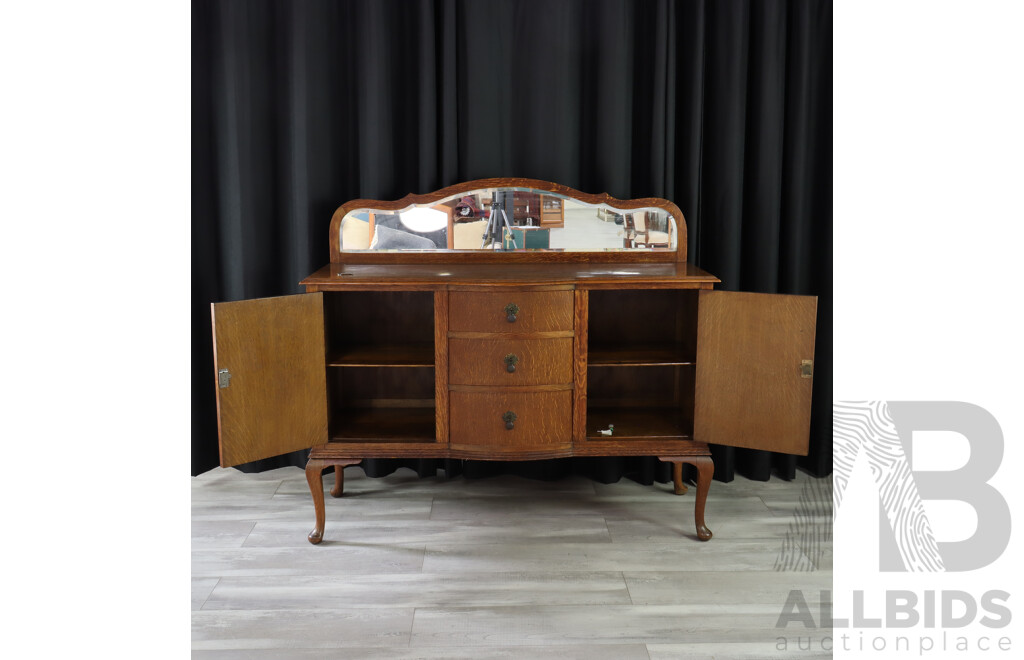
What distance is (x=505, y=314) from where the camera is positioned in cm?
241

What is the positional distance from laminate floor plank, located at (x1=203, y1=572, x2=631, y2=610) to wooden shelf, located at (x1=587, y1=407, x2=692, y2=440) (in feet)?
1.46

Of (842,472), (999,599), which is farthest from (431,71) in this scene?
(999,599)

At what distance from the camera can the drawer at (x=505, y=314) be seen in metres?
2.41

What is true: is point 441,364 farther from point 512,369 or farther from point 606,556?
point 606,556

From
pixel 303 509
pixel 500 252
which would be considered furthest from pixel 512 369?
pixel 303 509

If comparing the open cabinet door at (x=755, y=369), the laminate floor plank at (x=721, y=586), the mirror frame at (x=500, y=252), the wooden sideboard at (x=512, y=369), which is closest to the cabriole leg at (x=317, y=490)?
the wooden sideboard at (x=512, y=369)

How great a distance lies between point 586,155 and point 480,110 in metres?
0.42

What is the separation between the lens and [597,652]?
199cm

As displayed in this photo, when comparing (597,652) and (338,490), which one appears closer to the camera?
(597,652)

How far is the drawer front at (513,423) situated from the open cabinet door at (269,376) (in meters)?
0.44

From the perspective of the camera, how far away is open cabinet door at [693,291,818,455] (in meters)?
2.36

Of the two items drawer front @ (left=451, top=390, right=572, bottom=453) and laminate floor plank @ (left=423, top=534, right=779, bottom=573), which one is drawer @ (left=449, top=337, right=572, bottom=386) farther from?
laminate floor plank @ (left=423, top=534, right=779, bottom=573)

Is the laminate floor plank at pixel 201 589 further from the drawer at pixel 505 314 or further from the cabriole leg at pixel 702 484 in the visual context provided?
the cabriole leg at pixel 702 484

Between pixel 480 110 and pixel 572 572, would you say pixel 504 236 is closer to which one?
pixel 480 110
